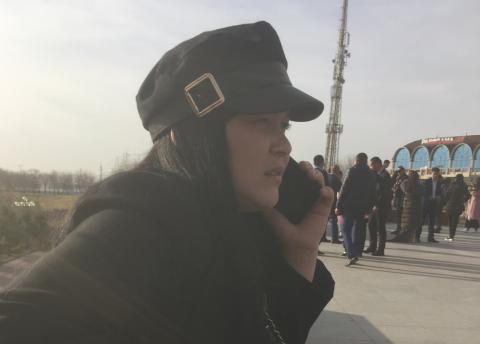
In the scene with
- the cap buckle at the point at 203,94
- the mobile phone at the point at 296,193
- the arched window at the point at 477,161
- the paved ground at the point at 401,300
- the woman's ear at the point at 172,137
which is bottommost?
the paved ground at the point at 401,300

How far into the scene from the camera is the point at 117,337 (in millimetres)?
753

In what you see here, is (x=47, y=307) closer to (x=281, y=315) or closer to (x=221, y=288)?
(x=221, y=288)

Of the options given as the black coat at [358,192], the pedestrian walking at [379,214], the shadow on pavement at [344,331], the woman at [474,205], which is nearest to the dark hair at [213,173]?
the shadow on pavement at [344,331]

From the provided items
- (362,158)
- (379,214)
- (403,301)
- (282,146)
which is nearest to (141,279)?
(282,146)

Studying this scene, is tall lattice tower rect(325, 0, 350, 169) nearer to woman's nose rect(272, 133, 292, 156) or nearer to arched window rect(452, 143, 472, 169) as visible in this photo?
arched window rect(452, 143, 472, 169)

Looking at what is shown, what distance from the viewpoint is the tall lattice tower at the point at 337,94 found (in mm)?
48369

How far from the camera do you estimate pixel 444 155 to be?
177 feet

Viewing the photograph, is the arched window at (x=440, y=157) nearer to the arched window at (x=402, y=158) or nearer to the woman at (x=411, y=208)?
the arched window at (x=402, y=158)

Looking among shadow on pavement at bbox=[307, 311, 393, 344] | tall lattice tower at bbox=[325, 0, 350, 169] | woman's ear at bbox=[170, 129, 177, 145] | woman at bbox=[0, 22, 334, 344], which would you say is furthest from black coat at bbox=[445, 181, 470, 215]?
tall lattice tower at bbox=[325, 0, 350, 169]

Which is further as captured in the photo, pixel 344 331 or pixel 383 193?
pixel 383 193

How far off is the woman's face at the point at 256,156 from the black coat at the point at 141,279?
12 cm

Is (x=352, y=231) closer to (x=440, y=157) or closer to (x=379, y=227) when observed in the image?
(x=379, y=227)

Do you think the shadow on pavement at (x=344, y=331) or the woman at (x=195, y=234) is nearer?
the woman at (x=195, y=234)

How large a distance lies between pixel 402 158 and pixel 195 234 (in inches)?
2495
